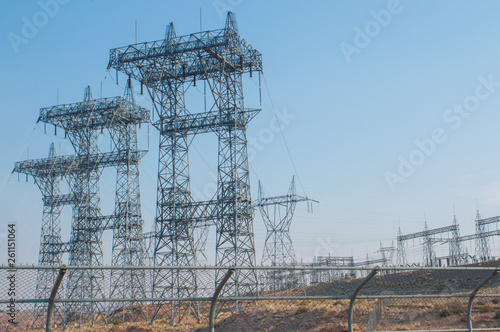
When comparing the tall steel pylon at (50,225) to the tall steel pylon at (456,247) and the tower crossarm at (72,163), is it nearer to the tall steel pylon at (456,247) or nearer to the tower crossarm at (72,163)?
the tower crossarm at (72,163)

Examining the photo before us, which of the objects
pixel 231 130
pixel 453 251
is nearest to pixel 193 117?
pixel 231 130

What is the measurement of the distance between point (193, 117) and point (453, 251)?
64.5 metres

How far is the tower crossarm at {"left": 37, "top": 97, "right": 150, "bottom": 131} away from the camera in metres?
40.7

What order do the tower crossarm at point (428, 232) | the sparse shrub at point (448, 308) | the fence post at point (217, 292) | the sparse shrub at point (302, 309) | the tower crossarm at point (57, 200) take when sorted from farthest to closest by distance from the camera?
the tower crossarm at point (428, 232)
the tower crossarm at point (57, 200)
the sparse shrub at point (302, 309)
the sparse shrub at point (448, 308)
the fence post at point (217, 292)

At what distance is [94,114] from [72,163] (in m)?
5.63

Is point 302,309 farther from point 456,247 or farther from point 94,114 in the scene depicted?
point 456,247

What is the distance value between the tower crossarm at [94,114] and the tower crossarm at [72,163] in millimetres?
2459

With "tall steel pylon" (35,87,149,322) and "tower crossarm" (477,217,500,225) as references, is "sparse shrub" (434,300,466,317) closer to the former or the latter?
"tall steel pylon" (35,87,149,322)

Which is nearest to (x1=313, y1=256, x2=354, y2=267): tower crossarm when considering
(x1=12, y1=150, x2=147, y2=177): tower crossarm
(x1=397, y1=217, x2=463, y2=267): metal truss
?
(x1=397, y1=217, x2=463, y2=267): metal truss

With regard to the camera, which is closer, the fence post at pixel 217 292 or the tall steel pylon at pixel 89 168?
the fence post at pixel 217 292

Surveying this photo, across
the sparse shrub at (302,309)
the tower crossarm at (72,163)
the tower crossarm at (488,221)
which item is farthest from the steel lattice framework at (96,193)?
the tower crossarm at (488,221)

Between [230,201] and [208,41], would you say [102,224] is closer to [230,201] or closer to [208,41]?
[230,201]

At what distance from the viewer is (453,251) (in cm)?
8419

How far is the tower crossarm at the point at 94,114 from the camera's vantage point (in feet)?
133
